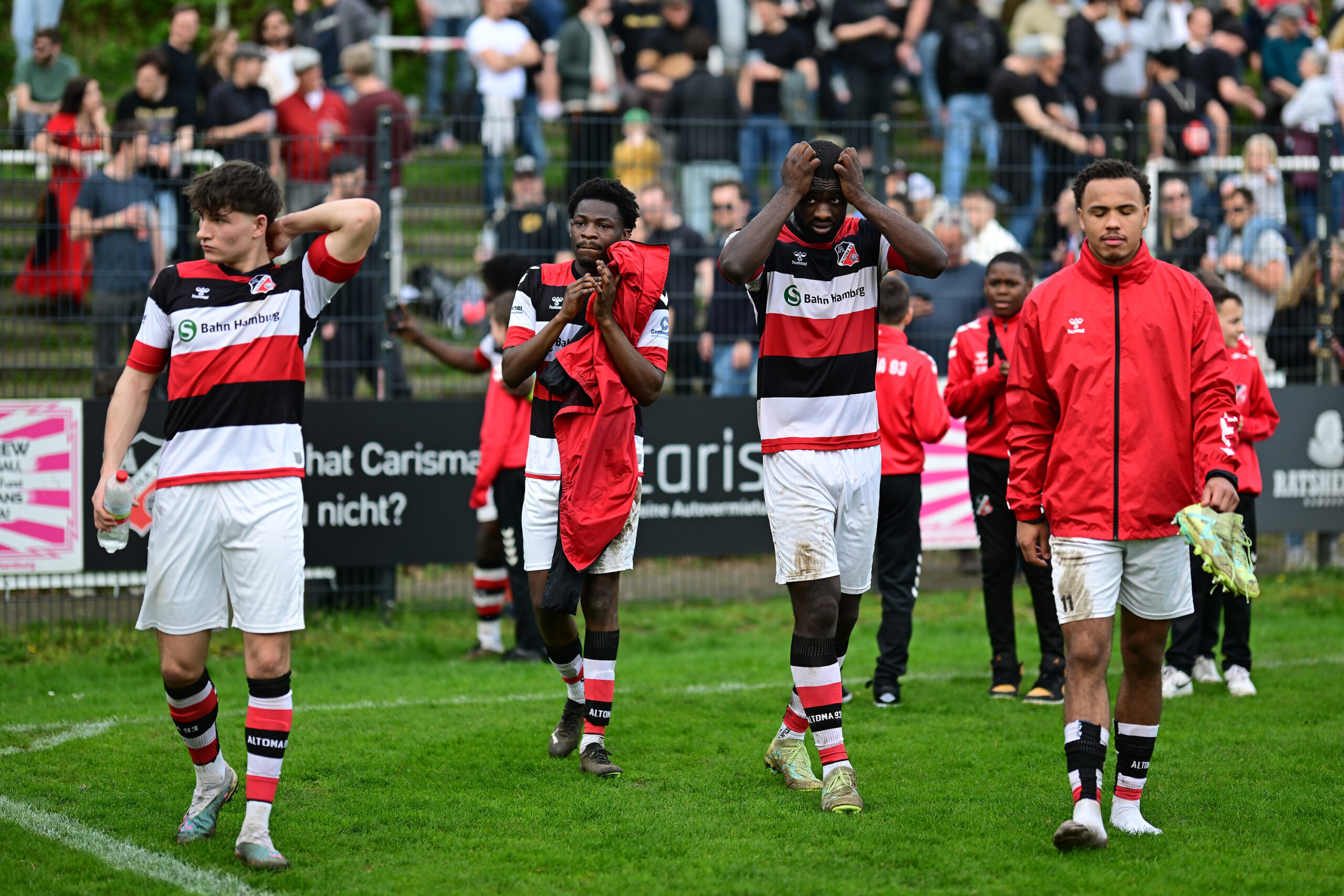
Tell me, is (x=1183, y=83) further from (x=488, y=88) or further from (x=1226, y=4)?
(x=488, y=88)

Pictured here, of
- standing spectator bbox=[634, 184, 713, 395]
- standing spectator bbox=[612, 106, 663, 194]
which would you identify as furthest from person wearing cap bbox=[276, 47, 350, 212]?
standing spectator bbox=[634, 184, 713, 395]

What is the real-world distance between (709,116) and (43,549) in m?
7.57

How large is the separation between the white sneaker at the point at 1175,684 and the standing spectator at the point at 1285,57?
35.4 ft

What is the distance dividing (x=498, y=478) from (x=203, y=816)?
381 cm

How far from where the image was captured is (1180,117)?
1547cm

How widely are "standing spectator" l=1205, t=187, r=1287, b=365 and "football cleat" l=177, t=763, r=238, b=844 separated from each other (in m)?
9.46

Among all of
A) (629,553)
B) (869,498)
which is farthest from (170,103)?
(869,498)

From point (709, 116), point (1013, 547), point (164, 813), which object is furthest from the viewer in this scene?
point (709, 116)

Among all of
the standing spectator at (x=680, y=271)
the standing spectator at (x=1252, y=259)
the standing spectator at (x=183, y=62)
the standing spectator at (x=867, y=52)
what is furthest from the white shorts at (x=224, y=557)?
the standing spectator at (x=867, y=52)

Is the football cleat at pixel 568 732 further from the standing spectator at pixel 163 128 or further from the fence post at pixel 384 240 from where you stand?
the standing spectator at pixel 163 128

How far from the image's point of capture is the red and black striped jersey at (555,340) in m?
6.38

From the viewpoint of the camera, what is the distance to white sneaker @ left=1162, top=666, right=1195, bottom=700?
8.13 metres

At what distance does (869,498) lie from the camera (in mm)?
6051

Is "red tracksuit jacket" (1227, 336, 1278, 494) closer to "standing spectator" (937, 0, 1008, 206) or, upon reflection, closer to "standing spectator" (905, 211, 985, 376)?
"standing spectator" (905, 211, 985, 376)
